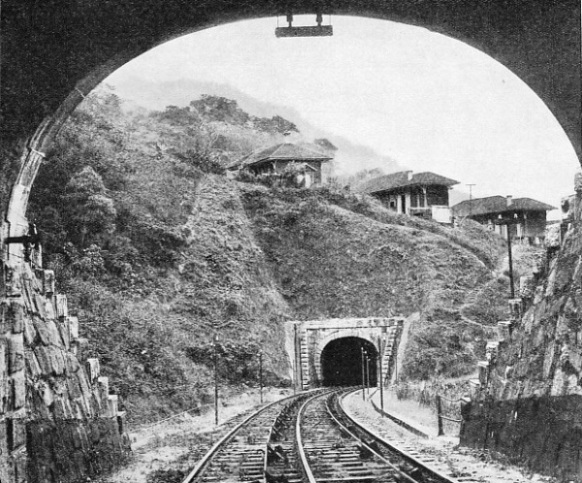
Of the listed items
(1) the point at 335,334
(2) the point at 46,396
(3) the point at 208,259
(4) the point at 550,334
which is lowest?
(1) the point at 335,334

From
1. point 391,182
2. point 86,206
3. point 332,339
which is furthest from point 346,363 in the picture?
point 86,206

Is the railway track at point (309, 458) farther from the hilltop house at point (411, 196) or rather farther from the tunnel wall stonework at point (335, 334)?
the tunnel wall stonework at point (335, 334)

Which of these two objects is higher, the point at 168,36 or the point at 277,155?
the point at 277,155

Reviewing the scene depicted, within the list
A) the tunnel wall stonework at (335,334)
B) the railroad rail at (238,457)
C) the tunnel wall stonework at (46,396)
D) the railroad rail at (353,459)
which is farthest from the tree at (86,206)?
the tunnel wall stonework at (46,396)

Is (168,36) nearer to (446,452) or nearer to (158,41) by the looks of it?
(158,41)

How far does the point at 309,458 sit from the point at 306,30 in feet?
22.9

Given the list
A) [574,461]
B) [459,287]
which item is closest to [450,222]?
[459,287]

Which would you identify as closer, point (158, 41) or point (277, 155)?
point (158, 41)

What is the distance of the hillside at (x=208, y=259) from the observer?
23.6 meters

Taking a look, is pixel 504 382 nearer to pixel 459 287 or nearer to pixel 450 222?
pixel 459 287

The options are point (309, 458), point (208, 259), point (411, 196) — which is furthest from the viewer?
point (411, 196)

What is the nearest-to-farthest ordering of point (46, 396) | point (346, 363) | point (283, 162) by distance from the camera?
point (46, 396) → point (283, 162) → point (346, 363)

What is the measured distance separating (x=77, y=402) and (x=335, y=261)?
29.6 meters

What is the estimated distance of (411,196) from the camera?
1366 inches
